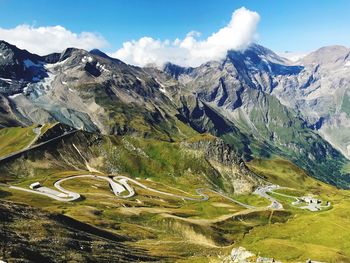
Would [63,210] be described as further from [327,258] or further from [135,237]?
[327,258]

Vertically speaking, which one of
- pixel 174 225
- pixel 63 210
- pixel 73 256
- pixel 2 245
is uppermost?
pixel 2 245

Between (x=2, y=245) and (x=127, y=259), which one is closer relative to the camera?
(x=2, y=245)

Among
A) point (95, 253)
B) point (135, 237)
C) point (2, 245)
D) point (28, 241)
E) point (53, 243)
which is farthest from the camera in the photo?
point (135, 237)

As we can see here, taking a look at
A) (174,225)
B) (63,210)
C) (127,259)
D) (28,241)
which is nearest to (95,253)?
(127,259)

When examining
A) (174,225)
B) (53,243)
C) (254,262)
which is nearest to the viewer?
(53,243)

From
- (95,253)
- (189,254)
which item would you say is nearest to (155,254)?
(189,254)

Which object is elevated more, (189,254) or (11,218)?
(11,218)

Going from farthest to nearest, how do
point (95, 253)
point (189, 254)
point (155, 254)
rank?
point (189, 254) < point (155, 254) < point (95, 253)

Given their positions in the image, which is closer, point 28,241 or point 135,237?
point 28,241

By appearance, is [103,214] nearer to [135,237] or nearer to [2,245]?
[135,237]
